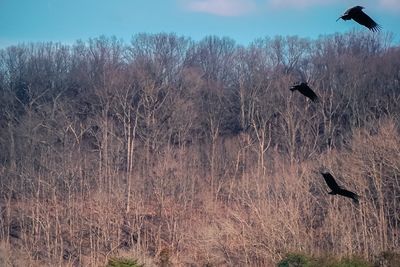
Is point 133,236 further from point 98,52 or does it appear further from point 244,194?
point 98,52

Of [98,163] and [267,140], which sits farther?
[267,140]

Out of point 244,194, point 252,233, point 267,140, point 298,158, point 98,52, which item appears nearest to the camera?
point 252,233

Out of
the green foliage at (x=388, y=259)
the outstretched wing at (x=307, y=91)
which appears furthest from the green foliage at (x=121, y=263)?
the outstretched wing at (x=307, y=91)

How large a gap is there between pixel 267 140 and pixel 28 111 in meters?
14.6

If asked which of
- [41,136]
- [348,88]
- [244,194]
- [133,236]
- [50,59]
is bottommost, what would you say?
[133,236]

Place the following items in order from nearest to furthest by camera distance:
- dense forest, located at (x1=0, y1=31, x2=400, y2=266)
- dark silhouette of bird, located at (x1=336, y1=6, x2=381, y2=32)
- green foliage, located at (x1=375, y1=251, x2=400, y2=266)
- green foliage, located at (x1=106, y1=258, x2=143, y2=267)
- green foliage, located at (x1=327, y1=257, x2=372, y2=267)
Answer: dark silhouette of bird, located at (x1=336, y1=6, x2=381, y2=32), green foliage, located at (x1=106, y1=258, x2=143, y2=267), green foliage, located at (x1=327, y1=257, x2=372, y2=267), green foliage, located at (x1=375, y1=251, x2=400, y2=266), dense forest, located at (x1=0, y1=31, x2=400, y2=266)

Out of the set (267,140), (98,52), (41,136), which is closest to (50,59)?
(98,52)

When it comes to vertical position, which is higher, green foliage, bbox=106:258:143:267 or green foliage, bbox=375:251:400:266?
green foliage, bbox=106:258:143:267

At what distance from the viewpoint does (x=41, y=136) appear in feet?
121

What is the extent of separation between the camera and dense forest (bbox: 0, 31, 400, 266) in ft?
85.9

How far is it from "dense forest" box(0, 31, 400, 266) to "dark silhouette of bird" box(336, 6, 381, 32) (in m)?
13.5

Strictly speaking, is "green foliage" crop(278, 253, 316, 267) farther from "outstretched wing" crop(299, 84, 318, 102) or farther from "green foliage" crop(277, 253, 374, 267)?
"outstretched wing" crop(299, 84, 318, 102)

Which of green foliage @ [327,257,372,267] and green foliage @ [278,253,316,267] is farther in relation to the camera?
green foliage @ [278,253,316,267]

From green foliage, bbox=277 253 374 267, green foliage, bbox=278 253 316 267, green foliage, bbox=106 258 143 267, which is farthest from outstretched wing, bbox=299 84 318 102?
green foliage, bbox=278 253 316 267
